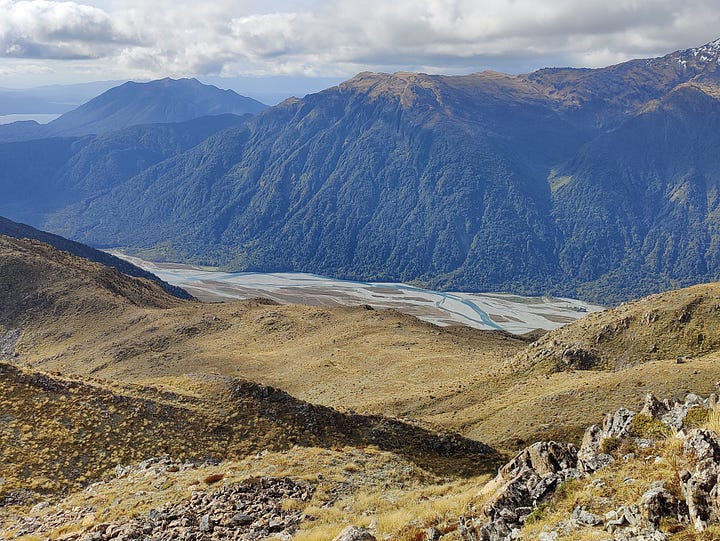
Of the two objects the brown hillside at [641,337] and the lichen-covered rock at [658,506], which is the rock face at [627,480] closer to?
the lichen-covered rock at [658,506]

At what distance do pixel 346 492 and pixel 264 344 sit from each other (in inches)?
2680

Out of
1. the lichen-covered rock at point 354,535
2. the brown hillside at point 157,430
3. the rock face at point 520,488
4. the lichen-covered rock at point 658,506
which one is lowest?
the brown hillside at point 157,430

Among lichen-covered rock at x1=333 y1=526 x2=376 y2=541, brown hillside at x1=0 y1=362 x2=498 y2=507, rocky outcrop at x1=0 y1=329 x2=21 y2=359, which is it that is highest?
lichen-covered rock at x1=333 y1=526 x2=376 y2=541

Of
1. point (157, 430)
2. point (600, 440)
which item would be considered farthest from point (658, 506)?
point (157, 430)

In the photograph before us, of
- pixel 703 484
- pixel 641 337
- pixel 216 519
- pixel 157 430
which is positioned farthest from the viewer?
pixel 641 337

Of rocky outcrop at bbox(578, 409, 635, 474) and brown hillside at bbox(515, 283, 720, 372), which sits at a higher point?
rocky outcrop at bbox(578, 409, 635, 474)

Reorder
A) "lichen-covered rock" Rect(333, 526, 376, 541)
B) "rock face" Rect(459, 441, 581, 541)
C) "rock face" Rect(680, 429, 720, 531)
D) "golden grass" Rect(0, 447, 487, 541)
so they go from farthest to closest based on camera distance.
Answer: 1. "golden grass" Rect(0, 447, 487, 541)
2. "lichen-covered rock" Rect(333, 526, 376, 541)
3. "rock face" Rect(459, 441, 581, 541)
4. "rock face" Rect(680, 429, 720, 531)

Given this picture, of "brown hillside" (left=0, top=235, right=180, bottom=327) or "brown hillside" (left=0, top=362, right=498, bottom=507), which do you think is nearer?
"brown hillside" (left=0, top=362, right=498, bottom=507)

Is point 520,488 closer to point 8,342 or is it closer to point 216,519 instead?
point 216,519

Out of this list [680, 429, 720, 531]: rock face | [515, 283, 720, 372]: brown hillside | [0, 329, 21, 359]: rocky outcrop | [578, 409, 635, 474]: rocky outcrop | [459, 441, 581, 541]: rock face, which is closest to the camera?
[680, 429, 720, 531]: rock face

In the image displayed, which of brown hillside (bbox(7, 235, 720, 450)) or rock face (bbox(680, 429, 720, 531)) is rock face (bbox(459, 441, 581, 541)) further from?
brown hillside (bbox(7, 235, 720, 450))

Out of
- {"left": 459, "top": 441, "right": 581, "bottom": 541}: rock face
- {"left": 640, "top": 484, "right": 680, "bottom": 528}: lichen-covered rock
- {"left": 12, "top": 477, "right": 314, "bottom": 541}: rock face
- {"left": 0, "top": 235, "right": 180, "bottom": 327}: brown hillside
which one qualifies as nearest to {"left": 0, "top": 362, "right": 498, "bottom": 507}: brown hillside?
{"left": 12, "top": 477, "right": 314, "bottom": 541}: rock face

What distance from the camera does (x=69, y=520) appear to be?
85.2ft

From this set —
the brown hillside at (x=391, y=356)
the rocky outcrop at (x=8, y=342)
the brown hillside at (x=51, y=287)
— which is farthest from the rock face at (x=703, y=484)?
the brown hillside at (x=51, y=287)
